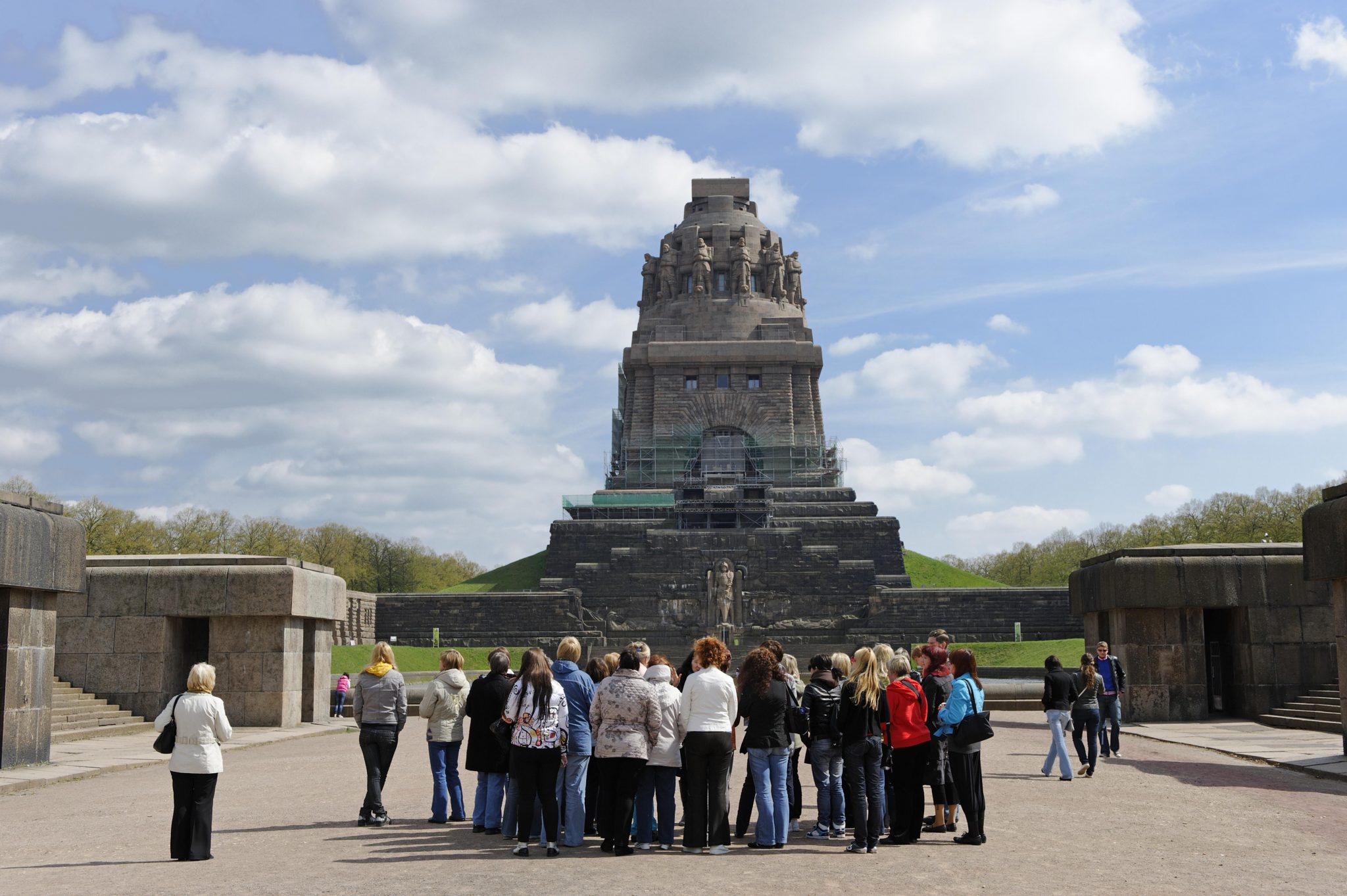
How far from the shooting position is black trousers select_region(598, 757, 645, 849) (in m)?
9.37

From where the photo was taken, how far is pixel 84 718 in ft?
65.2

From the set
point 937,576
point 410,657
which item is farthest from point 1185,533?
point 410,657

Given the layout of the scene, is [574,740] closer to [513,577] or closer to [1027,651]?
[1027,651]

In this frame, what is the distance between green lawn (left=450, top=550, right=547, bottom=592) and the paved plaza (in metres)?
43.7

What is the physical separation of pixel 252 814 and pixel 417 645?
119 feet

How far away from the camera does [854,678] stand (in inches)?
390

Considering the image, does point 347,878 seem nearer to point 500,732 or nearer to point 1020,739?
point 500,732

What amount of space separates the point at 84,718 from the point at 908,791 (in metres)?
14.8

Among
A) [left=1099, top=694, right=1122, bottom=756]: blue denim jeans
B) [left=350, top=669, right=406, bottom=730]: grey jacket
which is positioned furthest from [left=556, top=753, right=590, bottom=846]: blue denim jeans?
[left=1099, top=694, right=1122, bottom=756]: blue denim jeans

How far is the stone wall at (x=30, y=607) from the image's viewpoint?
47.2 ft

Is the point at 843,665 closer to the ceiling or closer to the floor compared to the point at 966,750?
closer to the ceiling

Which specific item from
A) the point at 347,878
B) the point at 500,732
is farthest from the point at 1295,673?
the point at 347,878

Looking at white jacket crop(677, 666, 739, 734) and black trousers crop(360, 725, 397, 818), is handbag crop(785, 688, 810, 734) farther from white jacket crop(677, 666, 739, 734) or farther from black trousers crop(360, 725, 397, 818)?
black trousers crop(360, 725, 397, 818)

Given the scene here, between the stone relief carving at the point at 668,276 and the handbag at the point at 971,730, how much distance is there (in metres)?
62.0
